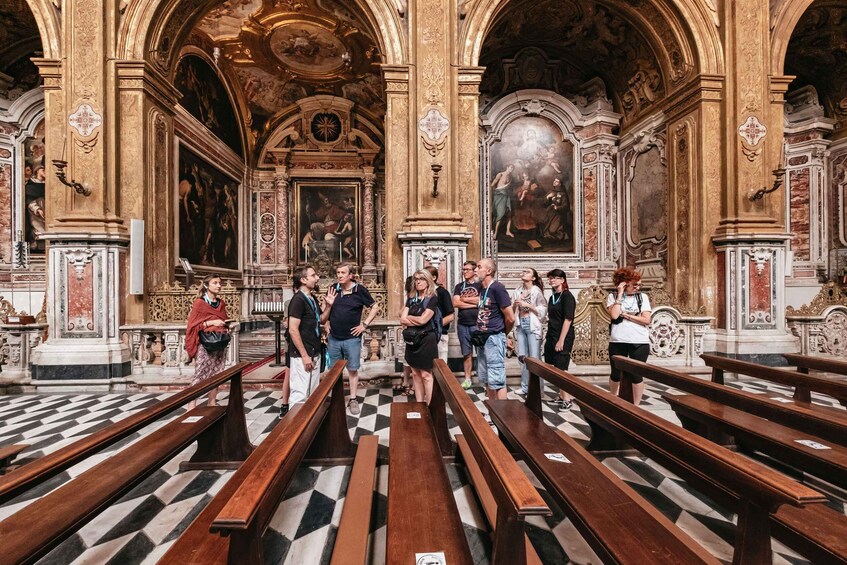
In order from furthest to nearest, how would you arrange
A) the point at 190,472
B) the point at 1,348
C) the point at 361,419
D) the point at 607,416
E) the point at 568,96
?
the point at 568,96 < the point at 1,348 < the point at 361,419 < the point at 190,472 < the point at 607,416

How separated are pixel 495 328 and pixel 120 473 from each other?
3.14 metres

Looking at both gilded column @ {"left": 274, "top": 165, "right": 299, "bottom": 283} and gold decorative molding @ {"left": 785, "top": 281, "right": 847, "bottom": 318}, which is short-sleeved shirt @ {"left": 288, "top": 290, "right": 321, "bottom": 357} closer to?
gold decorative molding @ {"left": 785, "top": 281, "right": 847, "bottom": 318}

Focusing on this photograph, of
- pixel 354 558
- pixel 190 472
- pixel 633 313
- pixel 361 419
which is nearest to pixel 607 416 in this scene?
pixel 354 558

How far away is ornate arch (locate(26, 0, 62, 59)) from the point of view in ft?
21.1

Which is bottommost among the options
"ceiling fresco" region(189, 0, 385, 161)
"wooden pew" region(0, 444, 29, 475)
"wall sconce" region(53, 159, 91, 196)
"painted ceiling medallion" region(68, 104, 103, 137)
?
"wooden pew" region(0, 444, 29, 475)

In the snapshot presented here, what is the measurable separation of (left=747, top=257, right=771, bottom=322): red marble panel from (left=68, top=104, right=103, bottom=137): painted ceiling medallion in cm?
1152

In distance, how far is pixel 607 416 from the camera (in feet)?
8.14

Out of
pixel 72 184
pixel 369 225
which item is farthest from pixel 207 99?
pixel 72 184

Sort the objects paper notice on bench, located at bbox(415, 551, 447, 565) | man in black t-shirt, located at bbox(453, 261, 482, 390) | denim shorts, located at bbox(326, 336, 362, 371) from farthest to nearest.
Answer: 1. man in black t-shirt, located at bbox(453, 261, 482, 390)
2. denim shorts, located at bbox(326, 336, 362, 371)
3. paper notice on bench, located at bbox(415, 551, 447, 565)

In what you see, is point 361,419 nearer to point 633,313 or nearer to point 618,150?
point 633,313

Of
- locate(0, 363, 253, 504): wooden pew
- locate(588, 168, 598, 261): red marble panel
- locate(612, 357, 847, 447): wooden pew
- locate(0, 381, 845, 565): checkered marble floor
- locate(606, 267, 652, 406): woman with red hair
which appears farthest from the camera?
locate(588, 168, 598, 261): red marble panel

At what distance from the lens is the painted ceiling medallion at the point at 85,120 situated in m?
6.38

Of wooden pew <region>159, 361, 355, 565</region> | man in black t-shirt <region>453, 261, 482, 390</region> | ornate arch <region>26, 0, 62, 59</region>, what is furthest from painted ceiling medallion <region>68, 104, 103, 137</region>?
wooden pew <region>159, 361, 355, 565</region>

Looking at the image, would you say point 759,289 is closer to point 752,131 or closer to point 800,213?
point 752,131
